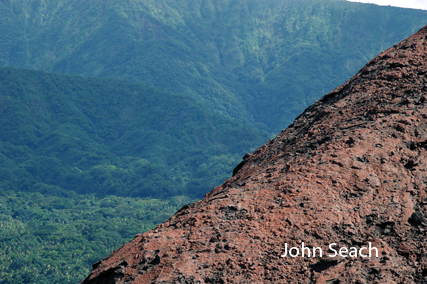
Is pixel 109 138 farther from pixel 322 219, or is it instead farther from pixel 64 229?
pixel 322 219

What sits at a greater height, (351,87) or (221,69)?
(221,69)

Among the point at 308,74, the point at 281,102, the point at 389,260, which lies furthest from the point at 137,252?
the point at 308,74

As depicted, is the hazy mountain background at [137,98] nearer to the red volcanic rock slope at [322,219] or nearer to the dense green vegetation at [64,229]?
the dense green vegetation at [64,229]

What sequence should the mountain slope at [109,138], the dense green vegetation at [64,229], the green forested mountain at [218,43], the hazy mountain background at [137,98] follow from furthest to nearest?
1. the green forested mountain at [218,43]
2. the mountain slope at [109,138]
3. the hazy mountain background at [137,98]
4. the dense green vegetation at [64,229]

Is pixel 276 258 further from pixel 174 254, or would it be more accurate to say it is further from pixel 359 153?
pixel 359 153

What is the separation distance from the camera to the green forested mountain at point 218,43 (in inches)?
5920

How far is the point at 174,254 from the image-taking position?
4707mm

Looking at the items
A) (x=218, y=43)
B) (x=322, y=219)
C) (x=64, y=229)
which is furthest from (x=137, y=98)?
(x=322, y=219)

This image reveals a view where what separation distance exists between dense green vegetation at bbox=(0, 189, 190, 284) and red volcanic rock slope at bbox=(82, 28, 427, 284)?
7143 cm

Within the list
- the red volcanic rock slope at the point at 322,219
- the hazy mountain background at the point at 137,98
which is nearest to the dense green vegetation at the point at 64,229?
the hazy mountain background at the point at 137,98

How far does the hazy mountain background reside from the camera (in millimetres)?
99688

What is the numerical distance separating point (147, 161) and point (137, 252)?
379 feet

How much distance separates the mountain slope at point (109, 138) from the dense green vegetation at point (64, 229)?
5.15 m

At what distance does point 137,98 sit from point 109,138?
12.9 metres
